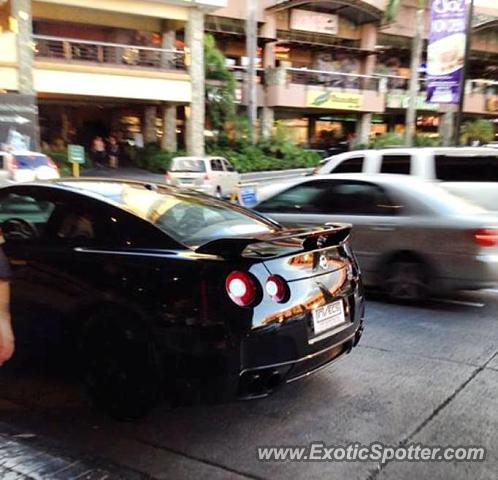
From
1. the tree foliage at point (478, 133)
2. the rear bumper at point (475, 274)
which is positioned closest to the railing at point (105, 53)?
the tree foliage at point (478, 133)

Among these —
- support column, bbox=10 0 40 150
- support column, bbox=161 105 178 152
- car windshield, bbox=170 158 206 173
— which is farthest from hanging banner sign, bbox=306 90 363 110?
support column, bbox=10 0 40 150

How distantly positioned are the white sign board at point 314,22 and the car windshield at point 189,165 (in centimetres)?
1646

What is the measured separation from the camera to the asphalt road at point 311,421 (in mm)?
3346

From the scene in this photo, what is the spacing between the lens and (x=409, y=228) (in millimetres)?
6684

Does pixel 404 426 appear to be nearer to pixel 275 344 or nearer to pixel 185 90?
pixel 275 344

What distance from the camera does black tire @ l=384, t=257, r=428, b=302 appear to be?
6.71m

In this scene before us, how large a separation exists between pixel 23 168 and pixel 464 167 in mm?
10245

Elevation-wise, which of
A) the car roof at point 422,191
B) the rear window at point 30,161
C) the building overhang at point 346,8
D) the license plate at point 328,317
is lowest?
the license plate at point 328,317

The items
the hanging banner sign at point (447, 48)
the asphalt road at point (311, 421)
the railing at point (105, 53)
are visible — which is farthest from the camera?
the railing at point (105, 53)

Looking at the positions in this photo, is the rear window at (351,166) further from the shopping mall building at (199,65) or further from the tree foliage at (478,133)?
the tree foliage at (478,133)

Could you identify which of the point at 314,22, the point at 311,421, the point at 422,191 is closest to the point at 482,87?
the point at 314,22

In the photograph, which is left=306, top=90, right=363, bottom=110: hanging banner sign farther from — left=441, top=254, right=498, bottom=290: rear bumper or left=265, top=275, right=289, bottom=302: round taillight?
left=265, top=275, right=289, bottom=302: round taillight

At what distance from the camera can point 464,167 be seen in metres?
9.44

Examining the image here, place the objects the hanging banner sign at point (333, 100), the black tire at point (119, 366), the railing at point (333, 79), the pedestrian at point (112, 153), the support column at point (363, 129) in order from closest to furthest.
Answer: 1. the black tire at point (119, 366)
2. the pedestrian at point (112, 153)
3. the railing at point (333, 79)
4. the hanging banner sign at point (333, 100)
5. the support column at point (363, 129)
